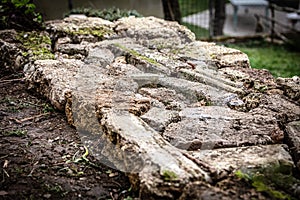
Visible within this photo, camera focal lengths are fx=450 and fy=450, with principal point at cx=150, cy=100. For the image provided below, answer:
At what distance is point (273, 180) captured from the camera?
1.89m

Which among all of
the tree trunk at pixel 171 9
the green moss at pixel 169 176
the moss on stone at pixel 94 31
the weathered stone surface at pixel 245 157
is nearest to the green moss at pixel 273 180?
the weathered stone surface at pixel 245 157

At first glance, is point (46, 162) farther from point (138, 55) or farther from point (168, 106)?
point (138, 55)

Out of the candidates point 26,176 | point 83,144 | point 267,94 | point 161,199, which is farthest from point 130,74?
point 161,199

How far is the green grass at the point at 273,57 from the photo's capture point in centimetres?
638

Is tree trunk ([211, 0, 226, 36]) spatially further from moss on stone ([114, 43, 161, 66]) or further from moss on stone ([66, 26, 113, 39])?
moss on stone ([114, 43, 161, 66])

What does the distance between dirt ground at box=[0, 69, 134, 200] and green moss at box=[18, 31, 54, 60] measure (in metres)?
0.61

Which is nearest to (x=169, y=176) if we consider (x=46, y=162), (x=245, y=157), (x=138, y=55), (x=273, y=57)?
(x=245, y=157)

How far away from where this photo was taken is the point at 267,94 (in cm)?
280

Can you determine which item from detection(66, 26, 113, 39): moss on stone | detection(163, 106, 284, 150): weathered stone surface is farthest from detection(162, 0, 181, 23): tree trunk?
detection(163, 106, 284, 150): weathered stone surface

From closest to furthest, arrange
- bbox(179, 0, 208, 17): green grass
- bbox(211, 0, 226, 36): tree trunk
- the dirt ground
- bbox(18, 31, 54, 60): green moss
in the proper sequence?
the dirt ground < bbox(18, 31, 54, 60): green moss < bbox(211, 0, 226, 36): tree trunk < bbox(179, 0, 208, 17): green grass

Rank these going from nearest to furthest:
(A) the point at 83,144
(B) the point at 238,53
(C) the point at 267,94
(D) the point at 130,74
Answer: (A) the point at 83,144, (C) the point at 267,94, (D) the point at 130,74, (B) the point at 238,53

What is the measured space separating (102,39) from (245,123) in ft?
6.69

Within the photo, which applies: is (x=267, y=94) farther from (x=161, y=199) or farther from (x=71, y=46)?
(x=71, y=46)

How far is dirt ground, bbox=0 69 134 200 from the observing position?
2.14m
